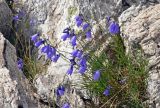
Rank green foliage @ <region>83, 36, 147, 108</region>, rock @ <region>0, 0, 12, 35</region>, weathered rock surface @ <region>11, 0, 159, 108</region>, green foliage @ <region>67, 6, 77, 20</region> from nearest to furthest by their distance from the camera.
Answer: green foliage @ <region>83, 36, 147, 108</region> → weathered rock surface @ <region>11, 0, 159, 108</region> → green foliage @ <region>67, 6, 77, 20</region> → rock @ <region>0, 0, 12, 35</region>

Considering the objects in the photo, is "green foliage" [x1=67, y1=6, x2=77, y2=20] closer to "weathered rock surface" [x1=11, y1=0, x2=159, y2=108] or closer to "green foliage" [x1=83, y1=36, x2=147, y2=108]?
"weathered rock surface" [x1=11, y1=0, x2=159, y2=108]

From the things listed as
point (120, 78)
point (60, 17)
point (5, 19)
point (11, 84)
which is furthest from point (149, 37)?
point (5, 19)

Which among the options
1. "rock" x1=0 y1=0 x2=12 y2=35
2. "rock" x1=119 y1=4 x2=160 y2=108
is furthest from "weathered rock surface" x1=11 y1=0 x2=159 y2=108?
"rock" x1=0 y1=0 x2=12 y2=35

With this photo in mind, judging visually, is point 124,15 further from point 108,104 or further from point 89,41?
point 108,104

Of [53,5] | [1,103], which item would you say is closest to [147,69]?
[1,103]

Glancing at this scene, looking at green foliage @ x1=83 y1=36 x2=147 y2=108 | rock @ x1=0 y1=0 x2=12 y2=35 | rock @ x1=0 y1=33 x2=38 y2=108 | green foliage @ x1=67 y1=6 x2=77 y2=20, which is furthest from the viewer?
rock @ x1=0 y1=0 x2=12 y2=35
